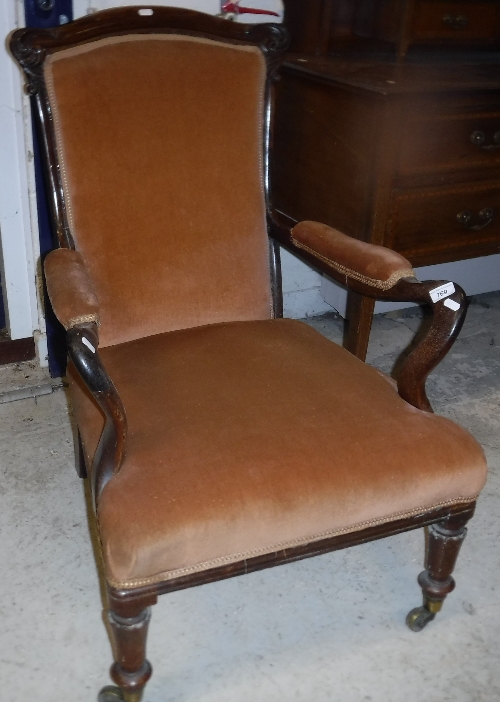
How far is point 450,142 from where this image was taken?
1643mm

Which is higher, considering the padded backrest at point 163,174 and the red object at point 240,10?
the red object at point 240,10

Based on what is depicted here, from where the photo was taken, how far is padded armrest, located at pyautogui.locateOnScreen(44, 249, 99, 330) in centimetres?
105

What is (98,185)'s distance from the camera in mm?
1381

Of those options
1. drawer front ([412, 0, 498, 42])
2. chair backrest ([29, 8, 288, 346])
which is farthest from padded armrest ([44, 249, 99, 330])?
drawer front ([412, 0, 498, 42])

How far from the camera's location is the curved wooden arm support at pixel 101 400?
997 millimetres

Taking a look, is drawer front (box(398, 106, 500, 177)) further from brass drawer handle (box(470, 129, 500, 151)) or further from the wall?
the wall

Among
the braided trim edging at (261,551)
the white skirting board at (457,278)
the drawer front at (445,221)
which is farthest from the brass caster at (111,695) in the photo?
the white skirting board at (457,278)

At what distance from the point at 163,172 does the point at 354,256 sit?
0.44 meters

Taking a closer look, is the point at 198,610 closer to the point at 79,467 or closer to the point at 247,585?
the point at 247,585

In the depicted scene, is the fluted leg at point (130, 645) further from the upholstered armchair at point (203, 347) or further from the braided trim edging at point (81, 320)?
the braided trim edging at point (81, 320)

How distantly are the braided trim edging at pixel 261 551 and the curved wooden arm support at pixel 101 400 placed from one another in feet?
0.46

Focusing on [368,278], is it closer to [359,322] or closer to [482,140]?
[359,322]

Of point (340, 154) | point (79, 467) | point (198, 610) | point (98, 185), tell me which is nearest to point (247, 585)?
point (198, 610)

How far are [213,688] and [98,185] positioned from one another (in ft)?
3.26
